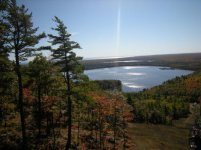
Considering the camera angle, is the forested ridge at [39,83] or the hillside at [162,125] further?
the hillside at [162,125]

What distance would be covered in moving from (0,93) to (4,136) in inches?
448

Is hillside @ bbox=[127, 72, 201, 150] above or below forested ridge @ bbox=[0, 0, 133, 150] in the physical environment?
below

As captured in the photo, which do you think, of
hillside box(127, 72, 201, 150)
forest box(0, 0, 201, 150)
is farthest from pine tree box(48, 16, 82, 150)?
hillside box(127, 72, 201, 150)

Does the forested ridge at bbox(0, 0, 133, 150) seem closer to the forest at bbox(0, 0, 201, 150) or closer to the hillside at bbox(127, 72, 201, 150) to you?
the forest at bbox(0, 0, 201, 150)

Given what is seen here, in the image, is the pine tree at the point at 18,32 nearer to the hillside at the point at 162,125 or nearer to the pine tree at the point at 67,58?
the pine tree at the point at 67,58

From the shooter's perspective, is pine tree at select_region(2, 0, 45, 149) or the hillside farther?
the hillside

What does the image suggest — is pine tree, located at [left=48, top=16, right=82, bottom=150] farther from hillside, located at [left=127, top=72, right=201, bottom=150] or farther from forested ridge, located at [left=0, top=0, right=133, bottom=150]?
Answer: hillside, located at [left=127, top=72, right=201, bottom=150]

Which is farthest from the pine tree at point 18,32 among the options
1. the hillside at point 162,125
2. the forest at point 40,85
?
the hillside at point 162,125

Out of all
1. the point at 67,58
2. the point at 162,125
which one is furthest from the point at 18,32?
the point at 162,125

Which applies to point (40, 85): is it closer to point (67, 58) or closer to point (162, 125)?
point (67, 58)

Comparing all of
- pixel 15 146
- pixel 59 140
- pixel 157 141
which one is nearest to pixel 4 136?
pixel 15 146

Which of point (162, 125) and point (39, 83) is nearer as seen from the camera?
point (39, 83)

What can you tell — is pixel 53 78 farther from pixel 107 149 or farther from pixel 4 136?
pixel 107 149

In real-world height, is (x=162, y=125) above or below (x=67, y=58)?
below
